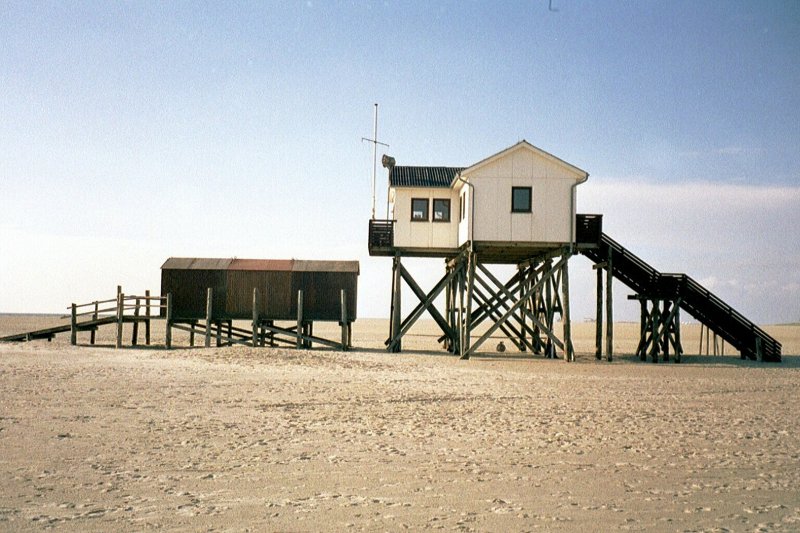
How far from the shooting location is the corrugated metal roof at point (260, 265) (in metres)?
31.2

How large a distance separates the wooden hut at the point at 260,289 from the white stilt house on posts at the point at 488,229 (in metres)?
2.66

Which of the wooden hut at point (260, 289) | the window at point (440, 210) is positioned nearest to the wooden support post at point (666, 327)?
the window at point (440, 210)

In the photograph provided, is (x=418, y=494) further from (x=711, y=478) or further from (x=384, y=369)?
(x=384, y=369)

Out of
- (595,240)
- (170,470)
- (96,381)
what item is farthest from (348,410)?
(595,240)

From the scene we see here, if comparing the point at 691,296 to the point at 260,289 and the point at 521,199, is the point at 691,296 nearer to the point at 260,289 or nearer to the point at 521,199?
the point at 521,199

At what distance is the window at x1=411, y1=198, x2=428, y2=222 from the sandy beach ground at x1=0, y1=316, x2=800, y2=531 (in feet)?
35.7

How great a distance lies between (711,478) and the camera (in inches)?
353

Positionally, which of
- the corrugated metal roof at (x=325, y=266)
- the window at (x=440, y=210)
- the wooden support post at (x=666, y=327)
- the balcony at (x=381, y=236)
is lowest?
the wooden support post at (x=666, y=327)

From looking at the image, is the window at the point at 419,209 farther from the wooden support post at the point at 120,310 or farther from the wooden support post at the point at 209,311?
the wooden support post at the point at 120,310

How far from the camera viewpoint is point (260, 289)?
3108 cm

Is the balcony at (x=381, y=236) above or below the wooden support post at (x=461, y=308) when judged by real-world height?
above

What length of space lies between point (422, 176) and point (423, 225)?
2.25 m

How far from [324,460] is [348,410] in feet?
14.4

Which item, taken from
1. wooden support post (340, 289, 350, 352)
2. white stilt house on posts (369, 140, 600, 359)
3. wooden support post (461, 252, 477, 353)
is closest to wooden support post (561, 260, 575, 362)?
white stilt house on posts (369, 140, 600, 359)
